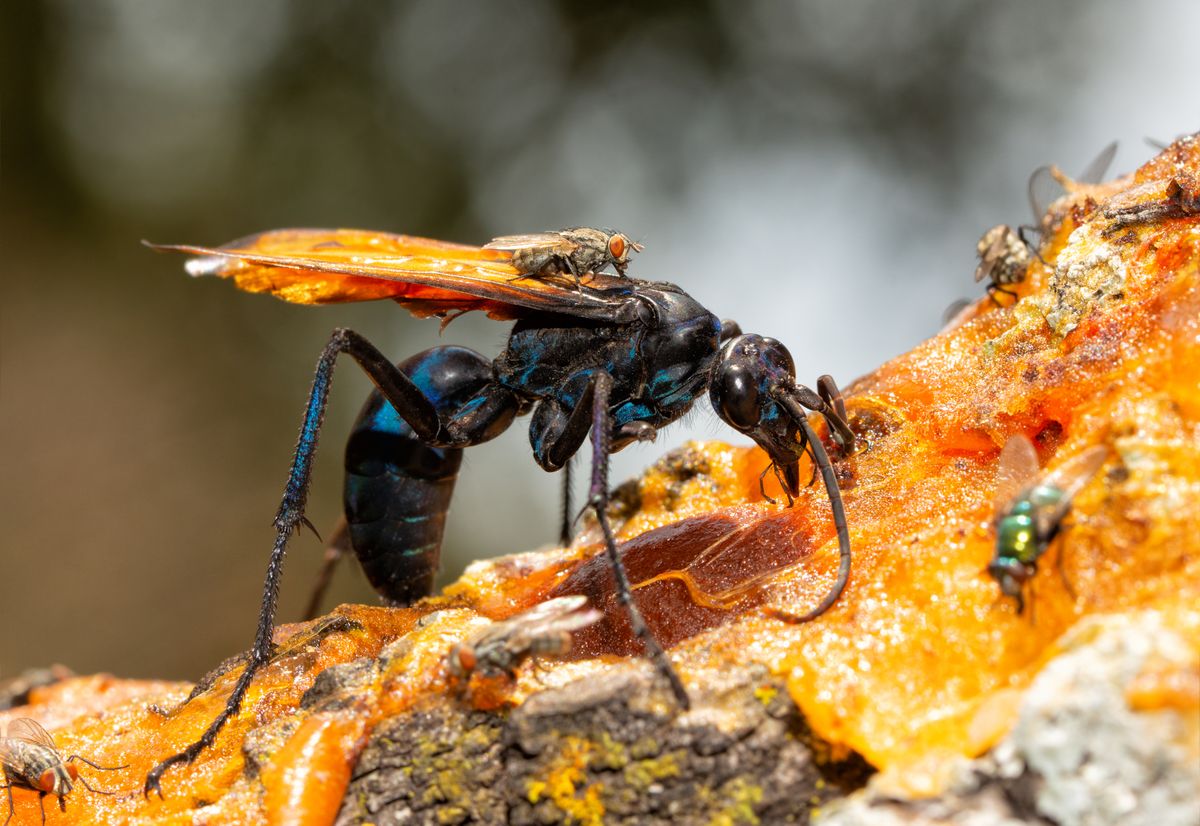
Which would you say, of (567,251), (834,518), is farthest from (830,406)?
(567,251)

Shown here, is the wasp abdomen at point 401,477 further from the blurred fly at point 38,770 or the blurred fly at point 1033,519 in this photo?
the blurred fly at point 1033,519

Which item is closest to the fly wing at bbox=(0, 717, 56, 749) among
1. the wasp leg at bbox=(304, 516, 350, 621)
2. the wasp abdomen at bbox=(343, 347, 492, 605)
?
the wasp abdomen at bbox=(343, 347, 492, 605)

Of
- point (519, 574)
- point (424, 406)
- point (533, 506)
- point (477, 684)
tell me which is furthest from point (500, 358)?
point (533, 506)

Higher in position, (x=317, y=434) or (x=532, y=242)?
(x=532, y=242)

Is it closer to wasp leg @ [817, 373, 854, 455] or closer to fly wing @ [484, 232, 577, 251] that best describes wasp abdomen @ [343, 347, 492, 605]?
fly wing @ [484, 232, 577, 251]

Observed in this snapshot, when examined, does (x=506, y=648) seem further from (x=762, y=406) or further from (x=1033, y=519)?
(x=762, y=406)

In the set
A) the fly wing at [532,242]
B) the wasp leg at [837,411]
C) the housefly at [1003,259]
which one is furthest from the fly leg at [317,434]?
the housefly at [1003,259]

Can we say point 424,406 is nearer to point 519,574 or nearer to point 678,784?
point 519,574
